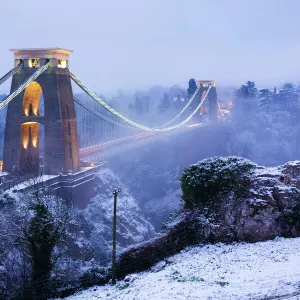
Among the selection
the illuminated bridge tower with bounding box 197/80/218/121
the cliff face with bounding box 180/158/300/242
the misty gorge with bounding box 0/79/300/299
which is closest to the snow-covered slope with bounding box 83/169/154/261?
the misty gorge with bounding box 0/79/300/299

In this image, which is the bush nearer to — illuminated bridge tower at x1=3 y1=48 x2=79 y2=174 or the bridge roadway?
illuminated bridge tower at x1=3 y1=48 x2=79 y2=174

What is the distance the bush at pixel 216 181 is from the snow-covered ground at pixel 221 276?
2577mm

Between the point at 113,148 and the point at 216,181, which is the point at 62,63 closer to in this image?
the point at 113,148

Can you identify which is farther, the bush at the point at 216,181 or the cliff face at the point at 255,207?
the bush at the point at 216,181

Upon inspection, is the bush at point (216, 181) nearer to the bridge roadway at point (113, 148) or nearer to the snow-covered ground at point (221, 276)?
the snow-covered ground at point (221, 276)

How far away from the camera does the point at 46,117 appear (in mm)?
41719

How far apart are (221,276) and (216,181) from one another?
652 cm

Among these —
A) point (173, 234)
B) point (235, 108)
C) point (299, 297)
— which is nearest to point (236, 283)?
point (299, 297)

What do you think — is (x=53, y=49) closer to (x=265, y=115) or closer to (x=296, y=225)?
(x=296, y=225)

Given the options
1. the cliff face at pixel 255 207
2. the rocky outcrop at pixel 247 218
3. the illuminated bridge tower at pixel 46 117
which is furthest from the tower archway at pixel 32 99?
the rocky outcrop at pixel 247 218

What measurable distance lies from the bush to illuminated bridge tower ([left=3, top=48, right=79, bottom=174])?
2298cm

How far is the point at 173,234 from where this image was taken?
62.4 feet

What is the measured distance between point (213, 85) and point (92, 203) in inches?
2549

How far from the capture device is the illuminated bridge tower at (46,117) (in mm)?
40656
